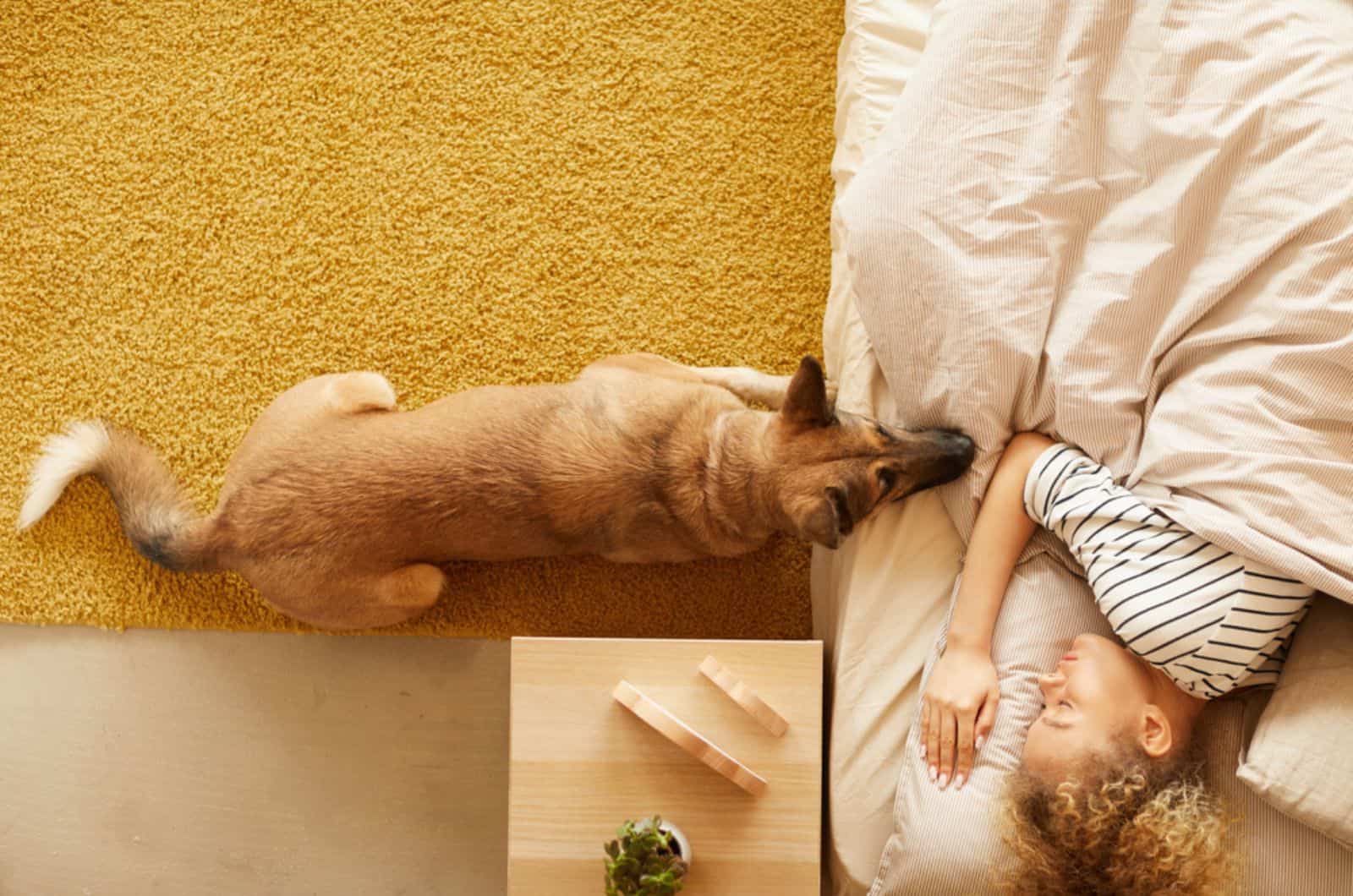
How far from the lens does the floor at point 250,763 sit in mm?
2582

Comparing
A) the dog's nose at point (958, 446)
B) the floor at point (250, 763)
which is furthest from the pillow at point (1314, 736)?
the floor at point (250, 763)

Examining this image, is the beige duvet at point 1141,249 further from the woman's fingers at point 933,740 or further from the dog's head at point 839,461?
the woman's fingers at point 933,740

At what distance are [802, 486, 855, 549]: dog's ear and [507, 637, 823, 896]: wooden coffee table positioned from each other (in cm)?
23

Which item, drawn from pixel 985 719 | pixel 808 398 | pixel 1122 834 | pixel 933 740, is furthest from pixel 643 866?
pixel 808 398

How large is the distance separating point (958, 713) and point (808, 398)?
28.3 inches

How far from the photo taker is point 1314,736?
5.46 feet

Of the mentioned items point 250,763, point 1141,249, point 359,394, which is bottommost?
point 250,763

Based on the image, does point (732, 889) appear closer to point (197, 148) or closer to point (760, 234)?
point (760, 234)

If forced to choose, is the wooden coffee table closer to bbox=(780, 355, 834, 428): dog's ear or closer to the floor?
bbox=(780, 355, 834, 428): dog's ear

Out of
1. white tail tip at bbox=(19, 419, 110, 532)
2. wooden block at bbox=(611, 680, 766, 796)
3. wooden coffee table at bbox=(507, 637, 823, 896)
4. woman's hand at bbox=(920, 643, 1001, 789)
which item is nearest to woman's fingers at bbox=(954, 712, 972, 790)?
woman's hand at bbox=(920, 643, 1001, 789)

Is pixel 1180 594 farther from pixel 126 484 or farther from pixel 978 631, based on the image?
pixel 126 484

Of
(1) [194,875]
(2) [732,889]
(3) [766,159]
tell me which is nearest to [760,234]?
(3) [766,159]

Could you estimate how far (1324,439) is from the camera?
1.68 meters

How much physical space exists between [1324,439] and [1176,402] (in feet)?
0.82
